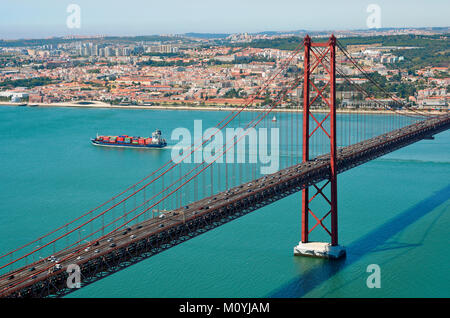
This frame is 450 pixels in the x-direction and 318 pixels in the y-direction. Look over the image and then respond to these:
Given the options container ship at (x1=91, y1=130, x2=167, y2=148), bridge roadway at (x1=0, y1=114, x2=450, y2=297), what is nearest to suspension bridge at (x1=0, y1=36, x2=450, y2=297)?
bridge roadway at (x1=0, y1=114, x2=450, y2=297)

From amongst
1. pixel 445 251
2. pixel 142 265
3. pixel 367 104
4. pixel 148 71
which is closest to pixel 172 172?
pixel 142 265

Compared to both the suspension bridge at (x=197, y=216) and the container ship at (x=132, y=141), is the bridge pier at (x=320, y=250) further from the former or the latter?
the container ship at (x=132, y=141)

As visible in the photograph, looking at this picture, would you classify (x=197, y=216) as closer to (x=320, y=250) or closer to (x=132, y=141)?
(x=320, y=250)

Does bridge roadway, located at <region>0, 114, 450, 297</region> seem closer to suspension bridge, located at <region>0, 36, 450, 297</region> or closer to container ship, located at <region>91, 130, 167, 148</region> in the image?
suspension bridge, located at <region>0, 36, 450, 297</region>

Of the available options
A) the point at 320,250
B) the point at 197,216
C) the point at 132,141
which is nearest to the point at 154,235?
the point at 197,216
